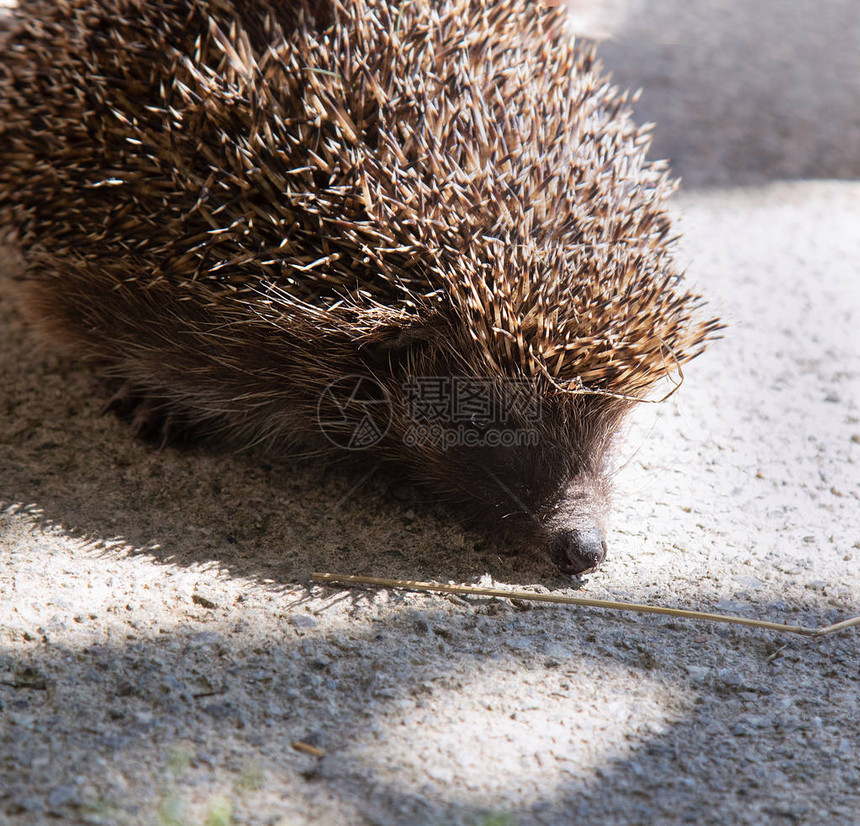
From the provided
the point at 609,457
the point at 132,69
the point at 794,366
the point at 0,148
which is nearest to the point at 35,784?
the point at 609,457

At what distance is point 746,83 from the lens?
6172 millimetres

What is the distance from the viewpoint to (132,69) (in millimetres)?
2959

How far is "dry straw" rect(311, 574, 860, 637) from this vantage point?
259 cm

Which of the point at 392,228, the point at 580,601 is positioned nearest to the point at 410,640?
the point at 580,601

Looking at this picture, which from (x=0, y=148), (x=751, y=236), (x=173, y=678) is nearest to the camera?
(x=173, y=678)

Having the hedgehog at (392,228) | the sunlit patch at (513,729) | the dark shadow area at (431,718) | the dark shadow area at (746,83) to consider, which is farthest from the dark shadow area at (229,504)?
the dark shadow area at (746,83)

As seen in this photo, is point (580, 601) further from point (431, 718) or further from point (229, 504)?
point (229, 504)

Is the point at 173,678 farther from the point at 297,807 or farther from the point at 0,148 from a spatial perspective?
the point at 0,148

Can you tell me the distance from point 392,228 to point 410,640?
1196 mm

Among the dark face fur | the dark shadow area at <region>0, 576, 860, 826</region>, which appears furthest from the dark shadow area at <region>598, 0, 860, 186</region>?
the dark shadow area at <region>0, 576, 860, 826</region>

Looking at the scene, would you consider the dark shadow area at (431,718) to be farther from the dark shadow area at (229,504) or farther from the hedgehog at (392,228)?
the hedgehog at (392,228)

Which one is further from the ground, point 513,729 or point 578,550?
point 578,550

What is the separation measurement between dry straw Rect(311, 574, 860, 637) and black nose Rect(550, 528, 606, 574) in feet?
0.32

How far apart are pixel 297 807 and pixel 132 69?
2.31 m
